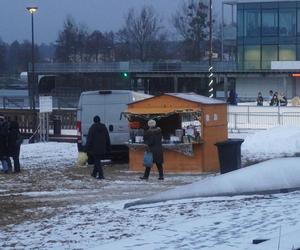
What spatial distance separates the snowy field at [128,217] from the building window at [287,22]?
2691 inches

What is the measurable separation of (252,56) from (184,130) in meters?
67.5

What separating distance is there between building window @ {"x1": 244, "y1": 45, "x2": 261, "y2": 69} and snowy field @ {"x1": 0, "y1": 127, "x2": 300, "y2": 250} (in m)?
67.1

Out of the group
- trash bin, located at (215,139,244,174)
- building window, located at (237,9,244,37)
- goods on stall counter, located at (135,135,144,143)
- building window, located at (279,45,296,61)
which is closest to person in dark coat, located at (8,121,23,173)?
goods on stall counter, located at (135,135,144,143)

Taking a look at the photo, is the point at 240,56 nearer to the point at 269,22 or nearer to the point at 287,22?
the point at 269,22

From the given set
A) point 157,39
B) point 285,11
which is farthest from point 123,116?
point 157,39

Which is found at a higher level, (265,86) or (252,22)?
(252,22)

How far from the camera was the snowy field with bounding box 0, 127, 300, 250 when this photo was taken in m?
9.20

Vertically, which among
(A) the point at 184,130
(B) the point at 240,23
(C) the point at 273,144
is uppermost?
(B) the point at 240,23

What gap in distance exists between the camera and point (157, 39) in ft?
448

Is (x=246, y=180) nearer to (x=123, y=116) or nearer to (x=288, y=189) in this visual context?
(x=288, y=189)

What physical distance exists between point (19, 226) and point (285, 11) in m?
76.2

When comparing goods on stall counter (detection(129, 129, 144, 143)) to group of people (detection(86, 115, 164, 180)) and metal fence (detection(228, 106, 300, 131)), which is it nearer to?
group of people (detection(86, 115, 164, 180))

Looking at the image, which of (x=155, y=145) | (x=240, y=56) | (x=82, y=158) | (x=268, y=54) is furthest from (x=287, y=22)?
(x=155, y=145)

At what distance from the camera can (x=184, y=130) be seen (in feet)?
68.3
